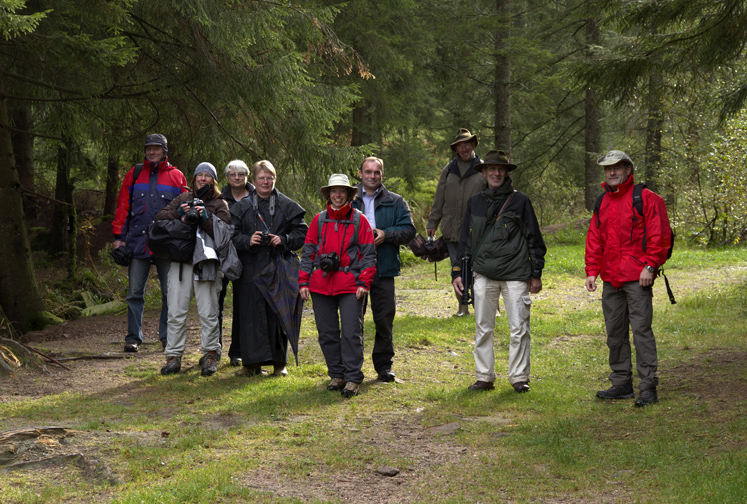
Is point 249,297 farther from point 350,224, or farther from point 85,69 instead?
point 85,69

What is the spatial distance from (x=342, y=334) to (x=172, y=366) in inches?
77.7

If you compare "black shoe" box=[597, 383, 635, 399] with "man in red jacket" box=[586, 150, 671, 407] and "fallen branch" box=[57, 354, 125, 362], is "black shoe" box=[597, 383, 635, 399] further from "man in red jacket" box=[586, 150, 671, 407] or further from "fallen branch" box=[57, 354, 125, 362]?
"fallen branch" box=[57, 354, 125, 362]

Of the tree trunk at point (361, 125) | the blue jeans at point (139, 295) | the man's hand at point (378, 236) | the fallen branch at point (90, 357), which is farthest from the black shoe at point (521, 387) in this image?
the tree trunk at point (361, 125)

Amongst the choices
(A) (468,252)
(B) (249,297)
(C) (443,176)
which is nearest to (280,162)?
(C) (443,176)

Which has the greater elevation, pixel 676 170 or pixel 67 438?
pixel 676 170

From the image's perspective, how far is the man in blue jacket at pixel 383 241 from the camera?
7.14 meters

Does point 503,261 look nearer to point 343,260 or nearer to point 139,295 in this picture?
point 343,260

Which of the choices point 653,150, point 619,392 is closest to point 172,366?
point 619,392

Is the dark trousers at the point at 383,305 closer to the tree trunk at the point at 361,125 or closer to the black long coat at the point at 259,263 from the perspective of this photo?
the black long coat at the point at 259,263

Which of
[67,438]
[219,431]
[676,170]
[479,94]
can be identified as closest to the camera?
[67,438]

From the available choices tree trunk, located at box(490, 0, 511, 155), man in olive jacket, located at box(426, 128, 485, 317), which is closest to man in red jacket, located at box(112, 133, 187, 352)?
man in olive jacket, located at box(426, 128, 485, 317)

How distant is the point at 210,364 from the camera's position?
746cm

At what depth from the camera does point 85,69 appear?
30.2ft

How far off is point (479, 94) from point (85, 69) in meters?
17.8
